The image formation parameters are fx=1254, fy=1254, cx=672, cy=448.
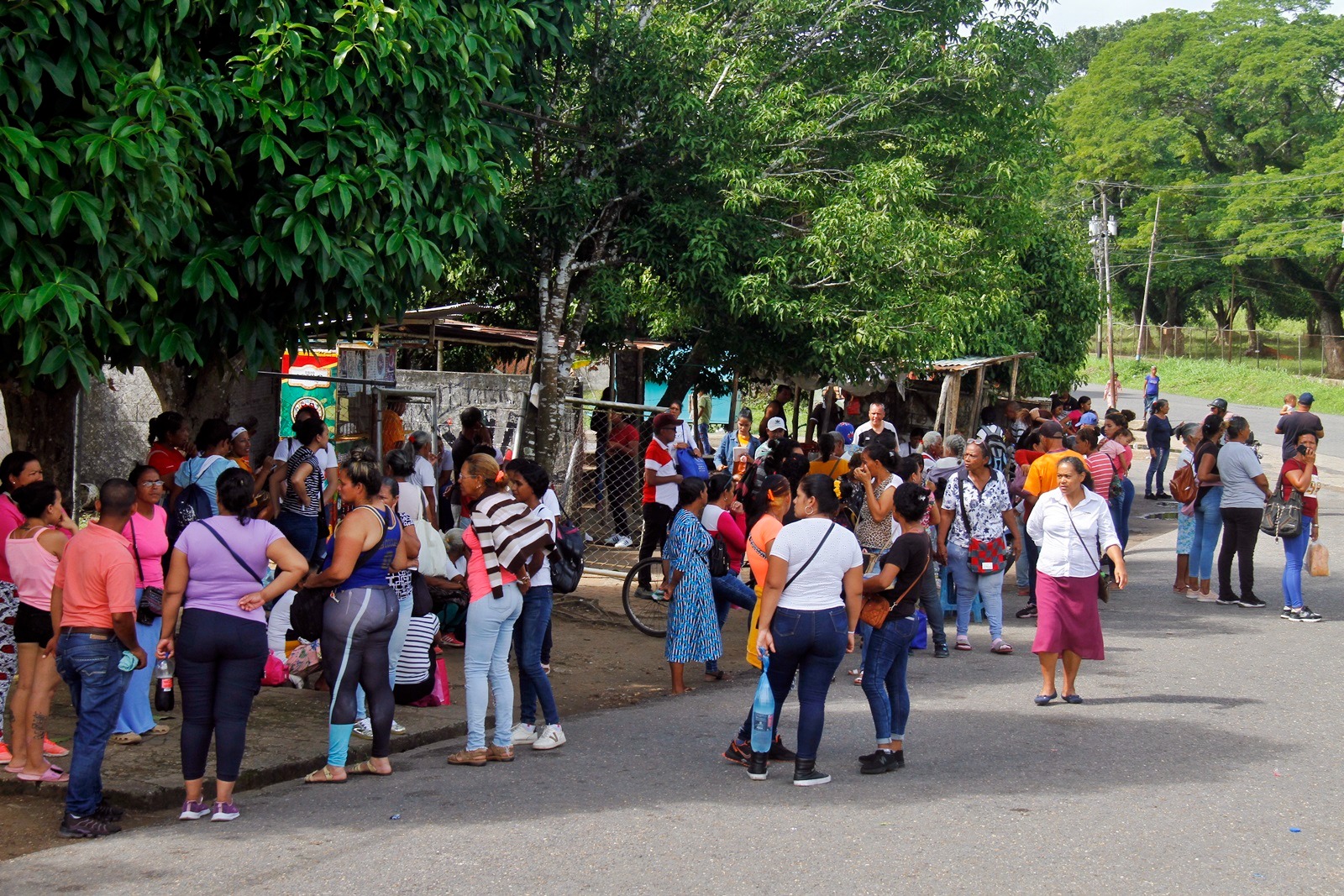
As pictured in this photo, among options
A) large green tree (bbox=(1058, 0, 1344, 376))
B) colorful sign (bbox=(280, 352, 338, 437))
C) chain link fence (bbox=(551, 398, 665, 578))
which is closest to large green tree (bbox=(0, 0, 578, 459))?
chain link fence (bbox=(551, 398, 665, 578))

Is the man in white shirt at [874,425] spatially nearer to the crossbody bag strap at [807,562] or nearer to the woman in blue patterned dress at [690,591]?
the woman in blue patterned dress at [690,591]

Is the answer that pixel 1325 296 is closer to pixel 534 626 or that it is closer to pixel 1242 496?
pixel 1242 496

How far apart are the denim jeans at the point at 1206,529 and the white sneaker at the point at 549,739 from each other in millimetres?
7468

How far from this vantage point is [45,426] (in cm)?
860

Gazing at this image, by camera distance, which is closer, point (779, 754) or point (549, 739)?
point (779, 754)

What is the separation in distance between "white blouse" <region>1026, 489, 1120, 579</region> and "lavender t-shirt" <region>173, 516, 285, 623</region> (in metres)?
4.92

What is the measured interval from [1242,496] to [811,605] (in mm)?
7037

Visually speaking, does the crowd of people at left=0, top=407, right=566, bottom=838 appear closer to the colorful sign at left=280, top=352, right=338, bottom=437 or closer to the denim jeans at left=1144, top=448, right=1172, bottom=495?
the colorful sign at left=280, top=352, right=338, bottom=437

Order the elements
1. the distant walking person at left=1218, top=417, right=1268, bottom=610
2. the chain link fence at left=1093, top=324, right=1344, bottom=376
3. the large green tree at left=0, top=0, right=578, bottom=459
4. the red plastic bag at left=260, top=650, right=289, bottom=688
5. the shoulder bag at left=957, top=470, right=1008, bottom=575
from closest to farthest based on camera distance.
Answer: the large green tree at left=0, top=0, right=578, bottom=459 → the red plastic bag at left=260, top=650, right=289, bottom=688 → the shoulder bag at left=957, top=470, right=1008, bottom=575 → the distant walking person at left=1218, top=417, right=1268, bottom=610 → the chain link fence at left=1093, top=324, right=1344, bottom=376

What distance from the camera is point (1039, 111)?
636 inches

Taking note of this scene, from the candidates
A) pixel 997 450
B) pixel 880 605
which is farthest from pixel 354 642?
pixel 997 450

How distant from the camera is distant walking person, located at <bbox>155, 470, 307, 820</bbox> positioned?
5.65 meters

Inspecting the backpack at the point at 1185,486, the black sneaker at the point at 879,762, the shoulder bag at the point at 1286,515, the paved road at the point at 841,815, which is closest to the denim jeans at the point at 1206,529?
the backpack at the point at 1185,486

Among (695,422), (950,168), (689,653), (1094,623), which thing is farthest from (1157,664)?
(695,422)
